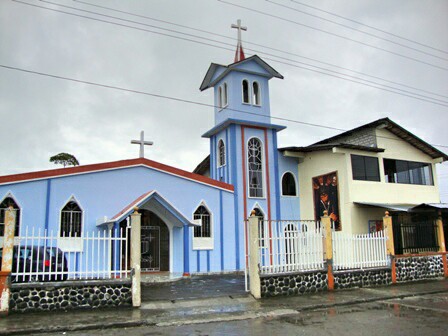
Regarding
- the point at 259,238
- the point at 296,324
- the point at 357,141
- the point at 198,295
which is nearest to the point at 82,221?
the point at 198,295

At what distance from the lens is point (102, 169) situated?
16875 mm

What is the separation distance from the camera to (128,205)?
16969mm

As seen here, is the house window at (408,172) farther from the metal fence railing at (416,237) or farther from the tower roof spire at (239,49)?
the tower roof spire at (239,49)

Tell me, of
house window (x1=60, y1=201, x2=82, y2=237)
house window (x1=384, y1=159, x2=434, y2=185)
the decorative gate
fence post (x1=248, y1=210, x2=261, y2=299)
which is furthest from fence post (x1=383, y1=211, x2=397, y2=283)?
house window (x1=60, y1=201, x2=82, y2=237)

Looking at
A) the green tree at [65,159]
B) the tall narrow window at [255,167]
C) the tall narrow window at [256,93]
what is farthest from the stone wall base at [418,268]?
the green tree at [65,159]

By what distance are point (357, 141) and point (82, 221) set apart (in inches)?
532

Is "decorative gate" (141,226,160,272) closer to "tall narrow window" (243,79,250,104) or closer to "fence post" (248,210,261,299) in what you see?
"fence post" (248,210,261,299)

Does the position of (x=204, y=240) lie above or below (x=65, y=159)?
below

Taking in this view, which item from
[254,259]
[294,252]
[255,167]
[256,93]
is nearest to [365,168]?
[255,167]

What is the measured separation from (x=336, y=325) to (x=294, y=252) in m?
4.36

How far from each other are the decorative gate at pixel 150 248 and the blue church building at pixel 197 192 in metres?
0.04

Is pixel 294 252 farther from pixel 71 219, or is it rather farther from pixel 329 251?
pixel 71 219

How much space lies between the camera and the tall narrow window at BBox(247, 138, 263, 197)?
21.6 meters

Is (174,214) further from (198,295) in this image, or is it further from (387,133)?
(387,133)
